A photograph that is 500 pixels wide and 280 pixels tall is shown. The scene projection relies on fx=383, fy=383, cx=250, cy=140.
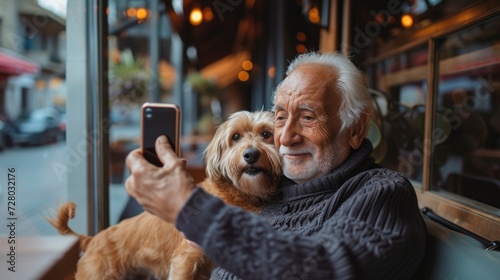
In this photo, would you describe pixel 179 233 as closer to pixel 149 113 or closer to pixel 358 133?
pixel 149 113

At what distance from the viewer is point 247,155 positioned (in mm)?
1359

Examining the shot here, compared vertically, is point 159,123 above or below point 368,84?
below

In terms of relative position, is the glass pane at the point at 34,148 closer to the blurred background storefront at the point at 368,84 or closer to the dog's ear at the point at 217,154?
Result: the blurred background storefront at the point at 368,84

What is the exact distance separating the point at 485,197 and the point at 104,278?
1.67m

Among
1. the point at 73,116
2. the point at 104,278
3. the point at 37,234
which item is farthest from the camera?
the point at 73,116

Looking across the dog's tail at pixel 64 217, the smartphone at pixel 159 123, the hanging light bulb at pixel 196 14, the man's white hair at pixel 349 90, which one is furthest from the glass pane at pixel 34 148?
the hanging light bulb at pixel 196 14

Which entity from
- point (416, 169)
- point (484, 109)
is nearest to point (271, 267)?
point (416, 169)

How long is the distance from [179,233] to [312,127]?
26.1 inches

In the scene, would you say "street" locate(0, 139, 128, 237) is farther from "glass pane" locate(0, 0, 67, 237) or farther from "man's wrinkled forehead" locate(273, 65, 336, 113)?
"man's wrinkled forehead" locate(273, 65, 336, 113)

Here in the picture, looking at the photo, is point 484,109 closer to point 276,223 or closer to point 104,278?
point 276,223

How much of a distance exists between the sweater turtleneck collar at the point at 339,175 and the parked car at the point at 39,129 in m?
1.91

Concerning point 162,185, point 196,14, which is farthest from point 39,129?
point 162,185

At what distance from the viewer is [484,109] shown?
10.2ft

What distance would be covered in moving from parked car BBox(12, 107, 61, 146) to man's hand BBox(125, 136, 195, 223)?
1.91 metres
